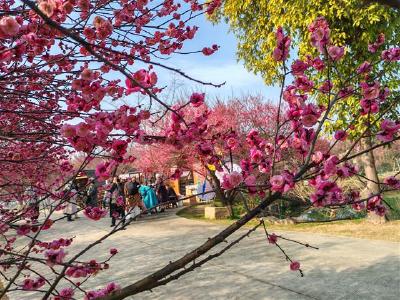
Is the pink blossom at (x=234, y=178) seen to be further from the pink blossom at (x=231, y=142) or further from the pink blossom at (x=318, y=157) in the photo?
the pink blossom at (x=231, y=142)

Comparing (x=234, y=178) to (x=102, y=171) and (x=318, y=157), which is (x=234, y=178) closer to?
(x=318, y=157)

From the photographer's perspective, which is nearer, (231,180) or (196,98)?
(231,180)

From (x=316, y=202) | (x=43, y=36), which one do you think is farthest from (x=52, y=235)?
(x=316, y=202)

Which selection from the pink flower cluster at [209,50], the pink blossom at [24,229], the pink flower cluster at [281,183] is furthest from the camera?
the pink flower cluster at [209,50]

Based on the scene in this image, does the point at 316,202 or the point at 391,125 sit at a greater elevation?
the point at 391,125

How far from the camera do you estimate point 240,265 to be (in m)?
5.75

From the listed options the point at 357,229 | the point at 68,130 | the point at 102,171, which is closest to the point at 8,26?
the point at 68,130

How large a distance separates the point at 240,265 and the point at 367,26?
19.9ft

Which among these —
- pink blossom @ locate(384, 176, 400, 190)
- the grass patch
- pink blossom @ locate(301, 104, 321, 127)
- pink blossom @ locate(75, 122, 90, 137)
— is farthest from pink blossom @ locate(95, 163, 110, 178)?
the grass patch

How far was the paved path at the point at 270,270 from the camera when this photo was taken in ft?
14.6

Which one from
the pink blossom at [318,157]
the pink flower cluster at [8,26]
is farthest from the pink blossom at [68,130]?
the pink blossom at [318,157]

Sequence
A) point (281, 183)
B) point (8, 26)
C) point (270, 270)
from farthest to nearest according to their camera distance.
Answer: point (270, 270) → point (281, 183) → point (8, 26)

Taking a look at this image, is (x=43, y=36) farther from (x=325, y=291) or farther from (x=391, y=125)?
(x=325, y=291)

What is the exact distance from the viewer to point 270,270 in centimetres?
534
